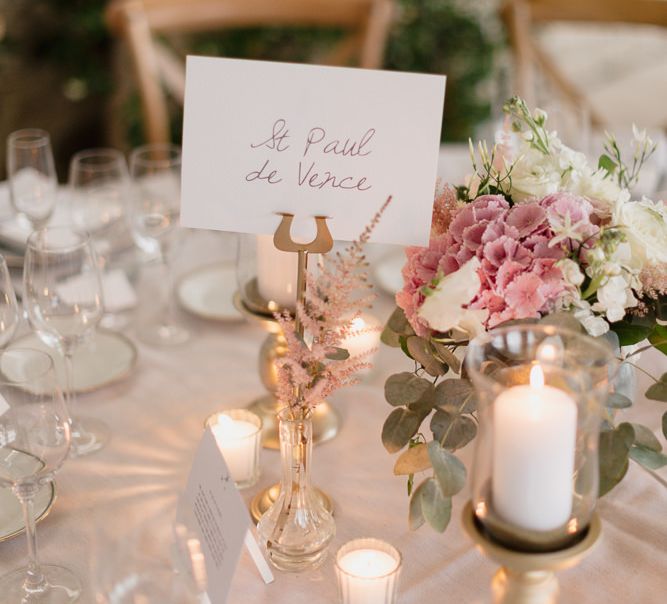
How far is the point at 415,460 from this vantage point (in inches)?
34.5

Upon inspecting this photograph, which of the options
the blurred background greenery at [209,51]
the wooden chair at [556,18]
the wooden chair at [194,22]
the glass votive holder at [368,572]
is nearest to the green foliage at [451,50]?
the blurred background greenery at [209,51]

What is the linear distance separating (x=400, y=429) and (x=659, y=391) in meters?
0.26

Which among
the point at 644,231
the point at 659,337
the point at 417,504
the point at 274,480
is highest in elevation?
the point at 644,231

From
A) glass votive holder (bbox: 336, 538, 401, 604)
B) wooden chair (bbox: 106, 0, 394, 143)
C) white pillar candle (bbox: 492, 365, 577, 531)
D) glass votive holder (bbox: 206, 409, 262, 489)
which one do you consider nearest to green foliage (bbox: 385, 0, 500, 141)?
wooden chair (bbox: 106, 0, 394, 143)

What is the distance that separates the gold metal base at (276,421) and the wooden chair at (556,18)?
146 cm

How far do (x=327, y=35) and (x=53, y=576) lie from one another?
297 centimetres

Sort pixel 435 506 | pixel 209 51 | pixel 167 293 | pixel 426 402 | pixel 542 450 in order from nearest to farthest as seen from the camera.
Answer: pixel 542 450 < pixel 435 506 < pixel 426 402 < pixel 167 293 < pixel 209 51

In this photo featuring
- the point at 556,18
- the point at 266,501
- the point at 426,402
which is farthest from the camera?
the point at 556,18

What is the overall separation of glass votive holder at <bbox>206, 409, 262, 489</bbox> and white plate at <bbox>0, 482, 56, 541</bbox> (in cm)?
19

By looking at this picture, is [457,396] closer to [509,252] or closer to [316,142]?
[509,252]

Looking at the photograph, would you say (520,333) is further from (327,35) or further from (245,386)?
(327,35)

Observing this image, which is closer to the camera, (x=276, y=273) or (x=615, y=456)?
(x=615, y=456)

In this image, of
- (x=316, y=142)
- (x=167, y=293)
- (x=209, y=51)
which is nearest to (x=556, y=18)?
(x=209, y=51)

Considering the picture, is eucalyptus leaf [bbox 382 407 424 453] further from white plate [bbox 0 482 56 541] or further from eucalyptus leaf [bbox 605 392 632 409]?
white plate [bbox 0 482 56 541]
